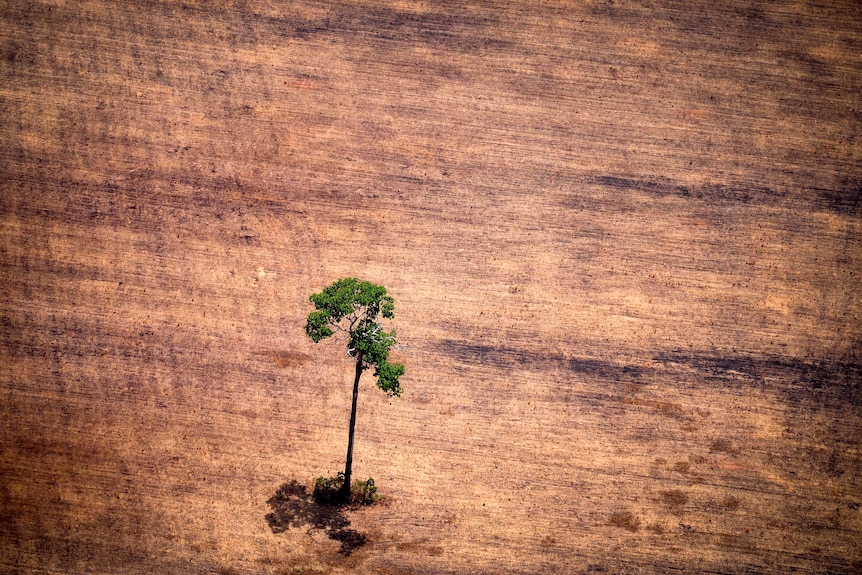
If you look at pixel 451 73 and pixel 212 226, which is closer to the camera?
pixel 212 226

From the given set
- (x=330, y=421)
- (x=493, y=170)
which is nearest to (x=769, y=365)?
(x=493, y=170)

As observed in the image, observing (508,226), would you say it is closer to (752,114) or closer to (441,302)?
(441,302)

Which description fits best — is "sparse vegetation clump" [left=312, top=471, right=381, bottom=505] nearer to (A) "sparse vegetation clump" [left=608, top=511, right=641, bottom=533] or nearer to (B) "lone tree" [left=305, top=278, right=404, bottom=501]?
(B) "lone tree" [left=305, top=278, right=404, bottom=501]

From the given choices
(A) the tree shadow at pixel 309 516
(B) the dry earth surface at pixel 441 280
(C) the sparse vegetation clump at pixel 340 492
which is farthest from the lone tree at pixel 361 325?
(B) the dry earth surface at pixel 441 280

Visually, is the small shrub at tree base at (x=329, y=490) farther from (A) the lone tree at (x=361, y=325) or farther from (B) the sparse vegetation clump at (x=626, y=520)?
(B) the sparse vegetation clump at (x=626, y=520)

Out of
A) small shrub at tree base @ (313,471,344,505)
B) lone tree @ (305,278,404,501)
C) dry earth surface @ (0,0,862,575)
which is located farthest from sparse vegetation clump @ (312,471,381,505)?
lone tree @ (305,278,404,501)

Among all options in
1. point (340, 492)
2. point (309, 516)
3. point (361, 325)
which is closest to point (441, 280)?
point (361, 325)

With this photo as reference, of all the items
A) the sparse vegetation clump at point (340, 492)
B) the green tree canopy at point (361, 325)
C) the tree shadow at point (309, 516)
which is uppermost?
the green tree canopy at point (361, 325)
